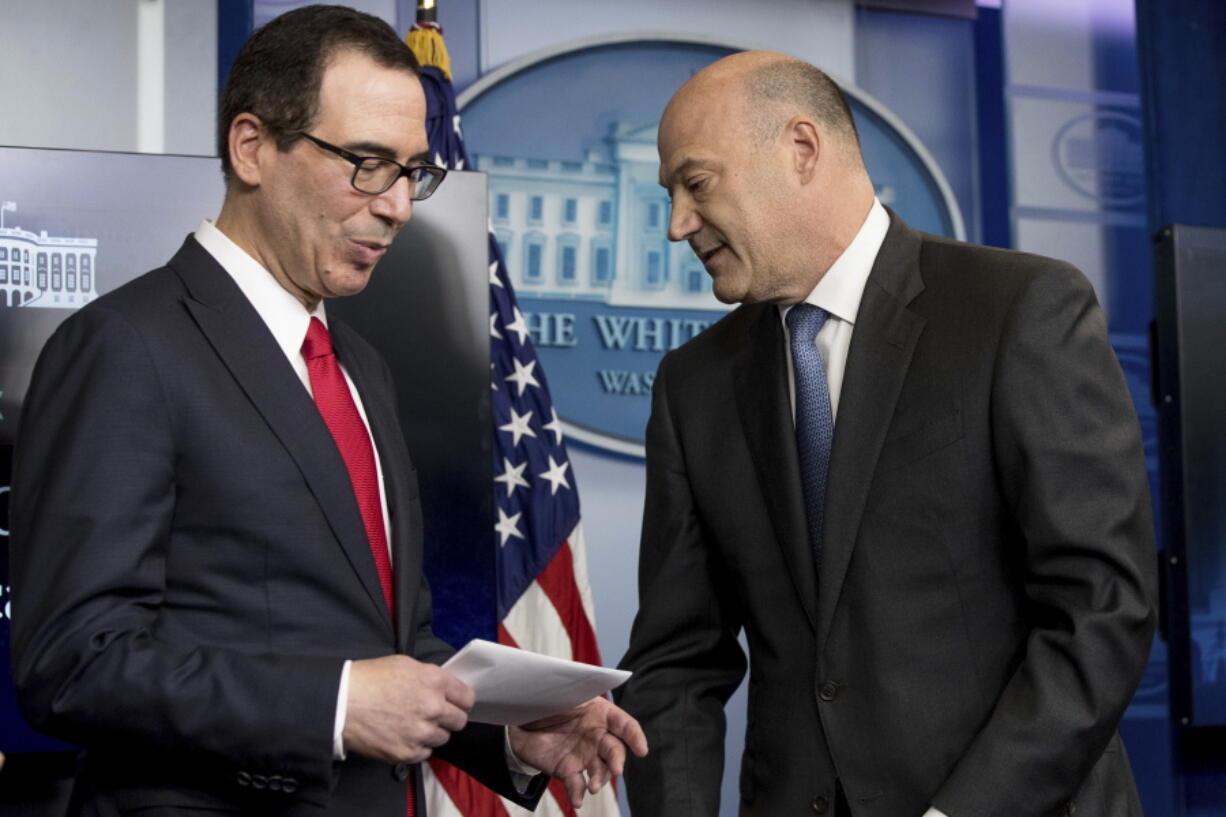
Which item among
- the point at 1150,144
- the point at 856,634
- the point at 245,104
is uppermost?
the point at 1150,144

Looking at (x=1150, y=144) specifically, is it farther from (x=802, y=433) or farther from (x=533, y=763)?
(x=533, y=763)

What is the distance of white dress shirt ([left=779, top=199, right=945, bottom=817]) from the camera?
7.11ft

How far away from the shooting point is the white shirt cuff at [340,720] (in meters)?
1.55

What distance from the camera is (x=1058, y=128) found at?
4.91 meters

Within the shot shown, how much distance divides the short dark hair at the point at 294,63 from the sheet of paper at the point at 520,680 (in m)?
0.78

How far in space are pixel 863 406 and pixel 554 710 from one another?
631mm

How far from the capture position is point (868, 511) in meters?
2.01

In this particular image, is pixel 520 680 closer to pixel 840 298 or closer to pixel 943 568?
pixel 943 568

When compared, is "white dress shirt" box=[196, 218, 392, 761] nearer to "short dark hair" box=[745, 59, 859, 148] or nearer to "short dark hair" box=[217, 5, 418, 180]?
"short dark hair" box=[217, 5, 418, 180]

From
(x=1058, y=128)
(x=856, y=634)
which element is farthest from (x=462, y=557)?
(x=1058, y=128)

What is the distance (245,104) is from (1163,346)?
9.93ft

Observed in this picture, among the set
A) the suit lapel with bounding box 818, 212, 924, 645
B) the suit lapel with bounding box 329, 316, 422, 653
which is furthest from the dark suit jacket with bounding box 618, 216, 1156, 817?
the suit lapel with bounding box 329, 316, 422, 653

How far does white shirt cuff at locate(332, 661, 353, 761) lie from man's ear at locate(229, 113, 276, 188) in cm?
75

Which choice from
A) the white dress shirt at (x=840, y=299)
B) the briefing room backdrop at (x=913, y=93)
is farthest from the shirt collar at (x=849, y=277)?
the briefing room backdrop at (x=913, y=93)
